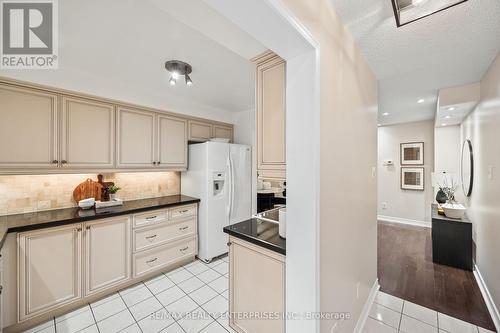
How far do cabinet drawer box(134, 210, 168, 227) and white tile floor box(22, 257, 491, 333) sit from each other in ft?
2.45

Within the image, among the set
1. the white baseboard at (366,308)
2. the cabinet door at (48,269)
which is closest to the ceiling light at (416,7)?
the white baseboard at (366,308)

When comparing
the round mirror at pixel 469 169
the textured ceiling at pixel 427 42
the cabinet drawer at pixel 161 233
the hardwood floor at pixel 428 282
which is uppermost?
the textured ceiling at pixel 427 42

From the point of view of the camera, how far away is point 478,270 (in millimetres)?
2467

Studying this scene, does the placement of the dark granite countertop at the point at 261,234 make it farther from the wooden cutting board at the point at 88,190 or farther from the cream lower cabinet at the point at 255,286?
the wooden cutting board at the point at 88,190

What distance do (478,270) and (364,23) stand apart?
10.8 ft

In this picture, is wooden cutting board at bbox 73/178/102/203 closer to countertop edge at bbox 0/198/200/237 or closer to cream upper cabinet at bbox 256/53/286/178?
countertop edge at bbox 0/198/200/237

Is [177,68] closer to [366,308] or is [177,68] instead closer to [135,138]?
[135,138]

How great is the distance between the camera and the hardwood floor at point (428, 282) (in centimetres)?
195

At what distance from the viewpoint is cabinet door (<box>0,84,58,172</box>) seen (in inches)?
70.4

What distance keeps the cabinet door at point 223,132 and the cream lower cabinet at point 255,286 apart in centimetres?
240

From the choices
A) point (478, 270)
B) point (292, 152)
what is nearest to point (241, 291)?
point (292, 152)

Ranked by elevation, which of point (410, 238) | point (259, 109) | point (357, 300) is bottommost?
point (410, 238)

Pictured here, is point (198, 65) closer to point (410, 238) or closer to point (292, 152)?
point (292, 152)

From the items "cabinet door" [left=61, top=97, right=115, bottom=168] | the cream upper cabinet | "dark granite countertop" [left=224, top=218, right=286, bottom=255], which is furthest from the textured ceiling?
"cabinet door" [left=61, top=97, right=115, bottom=168]
